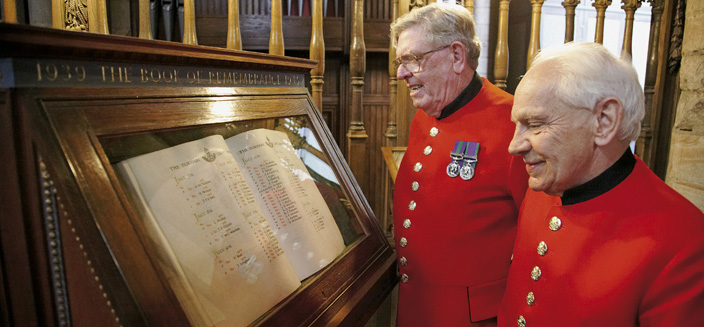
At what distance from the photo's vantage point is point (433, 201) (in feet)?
5.09

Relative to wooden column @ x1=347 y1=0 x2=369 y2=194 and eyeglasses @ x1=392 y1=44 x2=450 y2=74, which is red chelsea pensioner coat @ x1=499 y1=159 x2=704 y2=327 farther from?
wooden column @ x1=347 y1=0 x2=369 y2=194

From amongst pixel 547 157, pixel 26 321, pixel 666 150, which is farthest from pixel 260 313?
pixel 666 150

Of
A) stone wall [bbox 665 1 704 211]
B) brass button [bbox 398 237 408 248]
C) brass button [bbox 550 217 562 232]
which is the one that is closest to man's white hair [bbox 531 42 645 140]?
brass button [bbox 550 217 562 232]

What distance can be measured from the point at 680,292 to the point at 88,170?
106 cm

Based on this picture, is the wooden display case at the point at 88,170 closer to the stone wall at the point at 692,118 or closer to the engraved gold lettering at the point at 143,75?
the engraved gold lettering at the point at 143,75

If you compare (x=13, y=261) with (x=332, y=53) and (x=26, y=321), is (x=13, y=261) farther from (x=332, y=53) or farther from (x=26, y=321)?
(x=332, y=53)

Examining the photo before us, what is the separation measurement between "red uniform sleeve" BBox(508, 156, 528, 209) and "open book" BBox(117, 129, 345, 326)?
59 centimetres

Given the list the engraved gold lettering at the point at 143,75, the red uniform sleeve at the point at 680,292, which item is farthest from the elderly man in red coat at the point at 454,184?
the engraved gold lettering at the point at 143,75

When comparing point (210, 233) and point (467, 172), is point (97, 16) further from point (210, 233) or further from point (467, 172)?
point (467, 172)

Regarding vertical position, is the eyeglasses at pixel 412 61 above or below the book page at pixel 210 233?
above

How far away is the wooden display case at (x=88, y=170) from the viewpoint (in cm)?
67

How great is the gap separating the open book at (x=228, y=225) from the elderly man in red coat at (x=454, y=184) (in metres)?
0.43

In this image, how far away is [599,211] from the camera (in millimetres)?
1026

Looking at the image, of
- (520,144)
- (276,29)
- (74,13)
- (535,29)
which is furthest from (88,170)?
(535,29)
